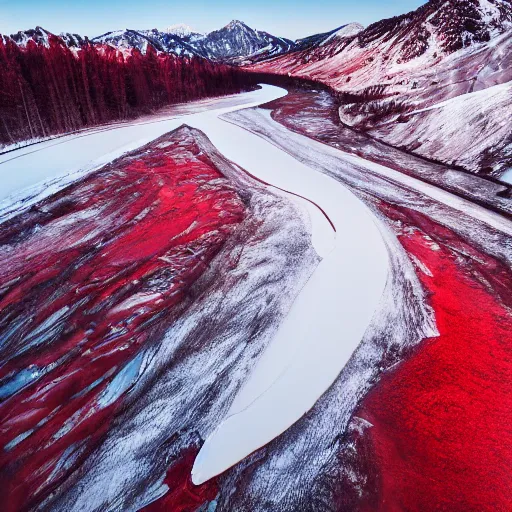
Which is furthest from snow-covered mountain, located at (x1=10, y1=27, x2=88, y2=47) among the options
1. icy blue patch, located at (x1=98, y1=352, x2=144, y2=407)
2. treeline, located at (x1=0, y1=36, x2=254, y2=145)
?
icy blue patch, located at (x1=98, y1=352, x2=144, y2=407)

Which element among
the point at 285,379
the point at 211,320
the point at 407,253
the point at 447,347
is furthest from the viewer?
the point at 407,253

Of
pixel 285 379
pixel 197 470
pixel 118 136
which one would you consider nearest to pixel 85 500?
pixel 197 470

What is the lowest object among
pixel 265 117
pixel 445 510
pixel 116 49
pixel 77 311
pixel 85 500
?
pixel 445 510

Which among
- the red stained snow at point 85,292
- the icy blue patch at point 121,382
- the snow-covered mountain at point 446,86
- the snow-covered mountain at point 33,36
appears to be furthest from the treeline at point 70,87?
the icy blue patch at point 121,382

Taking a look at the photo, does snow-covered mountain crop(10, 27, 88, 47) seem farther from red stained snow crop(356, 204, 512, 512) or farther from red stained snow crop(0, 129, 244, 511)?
red stained snow crop(356, 204, 512, 512)

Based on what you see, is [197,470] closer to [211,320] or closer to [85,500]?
[85,500]

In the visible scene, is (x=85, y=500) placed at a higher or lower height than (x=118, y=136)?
lower
